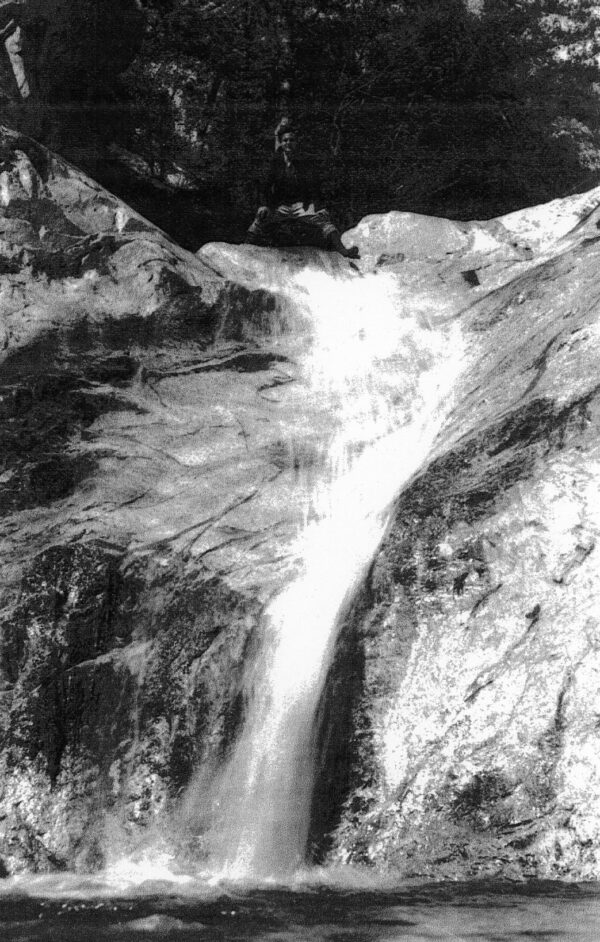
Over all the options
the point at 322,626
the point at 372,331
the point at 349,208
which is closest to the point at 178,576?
the point at 322,626

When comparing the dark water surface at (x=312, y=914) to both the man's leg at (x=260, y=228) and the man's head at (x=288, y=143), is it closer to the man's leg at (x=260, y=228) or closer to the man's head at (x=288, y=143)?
the man's leg at (x=260, y=228)

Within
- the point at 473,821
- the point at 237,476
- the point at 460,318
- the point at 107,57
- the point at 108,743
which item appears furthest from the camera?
the point at 107,57

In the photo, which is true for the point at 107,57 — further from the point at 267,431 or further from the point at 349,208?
the point at 267,431

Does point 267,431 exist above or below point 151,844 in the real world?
above

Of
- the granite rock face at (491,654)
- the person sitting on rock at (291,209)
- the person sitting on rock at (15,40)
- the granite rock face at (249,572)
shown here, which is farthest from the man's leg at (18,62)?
the granite rock face at (491,654)

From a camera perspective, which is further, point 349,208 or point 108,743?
point 349,208

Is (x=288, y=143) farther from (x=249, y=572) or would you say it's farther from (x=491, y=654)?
(x=491, y=654)

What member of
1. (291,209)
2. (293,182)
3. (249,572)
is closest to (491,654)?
(249,572)
